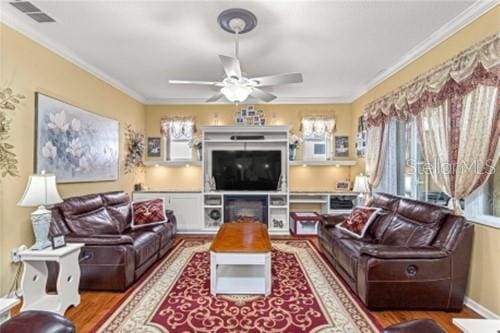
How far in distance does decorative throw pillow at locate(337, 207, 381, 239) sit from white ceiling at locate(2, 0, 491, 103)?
215cm

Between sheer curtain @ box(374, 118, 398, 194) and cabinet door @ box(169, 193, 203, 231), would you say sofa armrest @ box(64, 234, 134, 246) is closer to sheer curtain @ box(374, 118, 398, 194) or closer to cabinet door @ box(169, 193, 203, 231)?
cabinet door @ box(169, 193, 203, 231)

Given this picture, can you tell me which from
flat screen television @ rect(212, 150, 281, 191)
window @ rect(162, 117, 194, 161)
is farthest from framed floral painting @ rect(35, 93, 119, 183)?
flat screen television @ rect(212, 150, 281, 191)

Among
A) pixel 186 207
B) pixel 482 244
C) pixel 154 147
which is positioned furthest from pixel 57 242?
pixel 482 244

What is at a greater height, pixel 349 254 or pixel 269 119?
pixel 269 119

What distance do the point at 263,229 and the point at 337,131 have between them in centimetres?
343

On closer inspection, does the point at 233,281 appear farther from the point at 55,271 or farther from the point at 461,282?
the point at 461,282

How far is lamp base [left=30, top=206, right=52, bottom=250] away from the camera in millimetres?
2742

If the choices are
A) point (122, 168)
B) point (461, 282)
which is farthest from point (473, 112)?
point (122, 168)

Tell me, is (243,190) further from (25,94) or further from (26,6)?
(26,6)

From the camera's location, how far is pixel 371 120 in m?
4.93

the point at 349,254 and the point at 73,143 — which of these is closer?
the point at 349,254

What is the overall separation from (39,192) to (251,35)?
108 inches

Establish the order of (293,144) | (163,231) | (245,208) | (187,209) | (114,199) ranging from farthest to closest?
1. (293,144)
2. (245,208)
3. (187,209)
4. (114,199)
5. (163,231)

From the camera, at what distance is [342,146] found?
6.46 m
